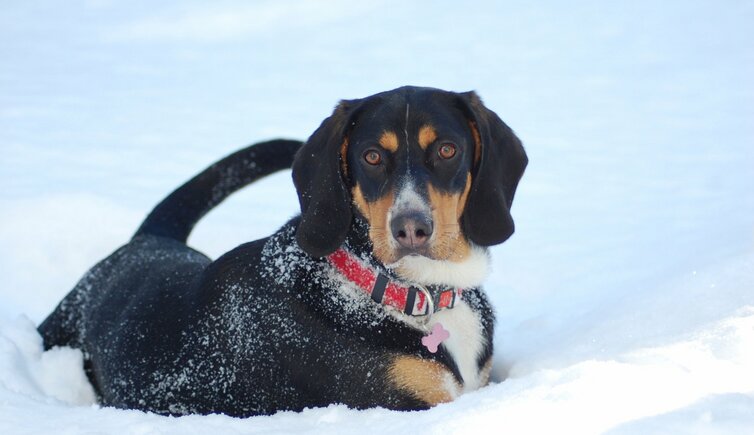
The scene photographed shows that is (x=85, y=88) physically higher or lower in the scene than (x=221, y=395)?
higher

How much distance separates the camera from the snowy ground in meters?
3.15

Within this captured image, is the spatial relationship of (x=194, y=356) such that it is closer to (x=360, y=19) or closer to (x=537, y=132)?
(x=537, y=132)

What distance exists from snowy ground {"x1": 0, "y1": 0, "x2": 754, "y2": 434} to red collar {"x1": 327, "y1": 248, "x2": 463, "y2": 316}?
0.53 metres

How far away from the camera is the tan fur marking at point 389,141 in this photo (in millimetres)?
3695

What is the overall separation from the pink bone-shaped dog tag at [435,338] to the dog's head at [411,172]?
0.96ft

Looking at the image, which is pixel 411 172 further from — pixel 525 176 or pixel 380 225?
pixel 525 176

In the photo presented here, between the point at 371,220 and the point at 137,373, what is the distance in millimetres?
1313

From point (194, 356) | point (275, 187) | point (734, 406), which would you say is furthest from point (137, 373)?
point (275, 187)

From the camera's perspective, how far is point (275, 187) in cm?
909

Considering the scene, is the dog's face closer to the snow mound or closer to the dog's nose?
the dog's nose

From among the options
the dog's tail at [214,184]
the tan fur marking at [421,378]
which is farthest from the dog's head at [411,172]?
the dog's tail at [214,184]

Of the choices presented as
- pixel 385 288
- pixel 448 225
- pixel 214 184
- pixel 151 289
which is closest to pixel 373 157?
pixel 448 225

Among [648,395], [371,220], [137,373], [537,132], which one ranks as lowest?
[137,373]

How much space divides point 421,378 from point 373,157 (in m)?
0.88
